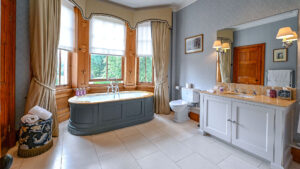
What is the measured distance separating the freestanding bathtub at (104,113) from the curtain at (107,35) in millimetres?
1248

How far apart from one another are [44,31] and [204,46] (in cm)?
319

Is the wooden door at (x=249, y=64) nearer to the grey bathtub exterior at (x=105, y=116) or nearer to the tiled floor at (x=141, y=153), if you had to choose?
the tiled floor at (x=141, y=153)

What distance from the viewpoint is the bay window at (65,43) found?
113 inches

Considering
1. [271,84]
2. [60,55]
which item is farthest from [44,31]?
[271,84]

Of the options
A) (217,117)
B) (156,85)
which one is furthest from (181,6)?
(217,117)

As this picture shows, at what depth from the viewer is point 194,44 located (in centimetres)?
344

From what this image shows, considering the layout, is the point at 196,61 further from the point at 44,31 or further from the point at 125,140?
the point at 44,31

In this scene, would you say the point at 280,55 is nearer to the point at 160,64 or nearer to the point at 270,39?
the point at 270,39

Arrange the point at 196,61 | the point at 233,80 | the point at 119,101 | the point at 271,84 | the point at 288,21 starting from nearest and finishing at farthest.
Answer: the point at 288,21, the point at 271,84, the point at 233,80, the point at 119,101, the point at 196,61

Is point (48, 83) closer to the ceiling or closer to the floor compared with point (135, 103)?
closer to the ceiling

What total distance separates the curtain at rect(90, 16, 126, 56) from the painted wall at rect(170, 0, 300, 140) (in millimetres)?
1568

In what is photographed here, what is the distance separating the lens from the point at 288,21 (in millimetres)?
2012

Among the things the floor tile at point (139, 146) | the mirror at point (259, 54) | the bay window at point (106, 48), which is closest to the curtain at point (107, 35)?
the bay window at point (106, 48)

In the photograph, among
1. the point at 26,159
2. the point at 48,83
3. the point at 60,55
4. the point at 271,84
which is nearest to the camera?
the point at 26,159
